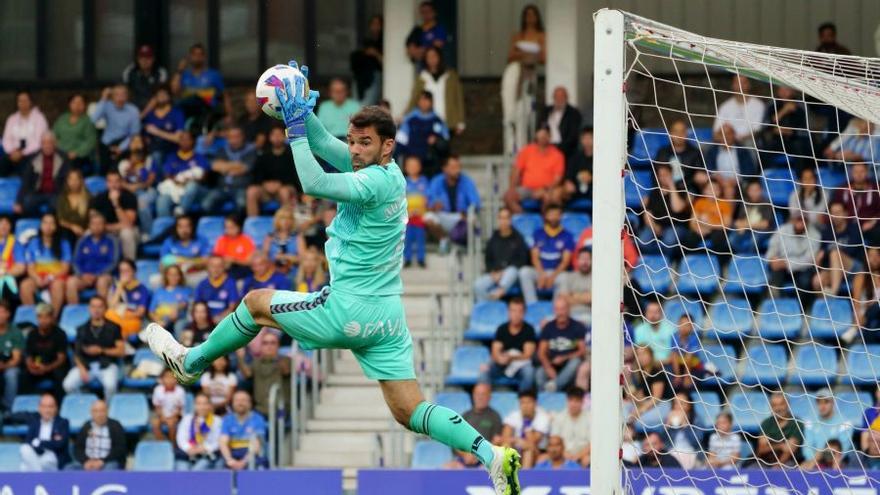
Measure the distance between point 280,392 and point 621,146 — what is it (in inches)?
298

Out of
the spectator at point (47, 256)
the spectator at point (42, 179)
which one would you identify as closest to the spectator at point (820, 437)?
the spectator at point (47, 256)

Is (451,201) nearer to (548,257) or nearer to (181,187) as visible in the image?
(548,257)

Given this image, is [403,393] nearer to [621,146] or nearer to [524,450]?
[621,146]

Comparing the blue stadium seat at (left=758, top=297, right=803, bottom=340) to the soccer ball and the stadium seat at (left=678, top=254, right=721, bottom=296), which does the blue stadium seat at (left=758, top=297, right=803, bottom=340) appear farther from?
the soccer ball

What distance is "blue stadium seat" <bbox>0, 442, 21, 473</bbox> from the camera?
49.3 feet

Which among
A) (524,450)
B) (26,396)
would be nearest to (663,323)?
(524,450)

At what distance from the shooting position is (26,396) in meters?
15.9

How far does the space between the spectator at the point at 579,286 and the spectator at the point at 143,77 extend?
508cm

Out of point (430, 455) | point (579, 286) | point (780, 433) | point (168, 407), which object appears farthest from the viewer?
point (579, 286)

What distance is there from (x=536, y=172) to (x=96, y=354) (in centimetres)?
417

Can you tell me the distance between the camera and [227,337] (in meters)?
8.62

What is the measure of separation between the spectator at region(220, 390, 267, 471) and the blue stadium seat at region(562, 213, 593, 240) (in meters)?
3.26

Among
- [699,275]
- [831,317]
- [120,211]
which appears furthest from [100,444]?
[831,317]

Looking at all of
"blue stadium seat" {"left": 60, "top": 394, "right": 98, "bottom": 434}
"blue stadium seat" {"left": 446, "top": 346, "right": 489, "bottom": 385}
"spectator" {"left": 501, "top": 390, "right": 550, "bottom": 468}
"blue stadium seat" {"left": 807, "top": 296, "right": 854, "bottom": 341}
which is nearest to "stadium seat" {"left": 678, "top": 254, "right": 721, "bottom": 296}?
"blue stadium seat" {"left": 807, "top": 296, "right": 854, "bottom": 341}
